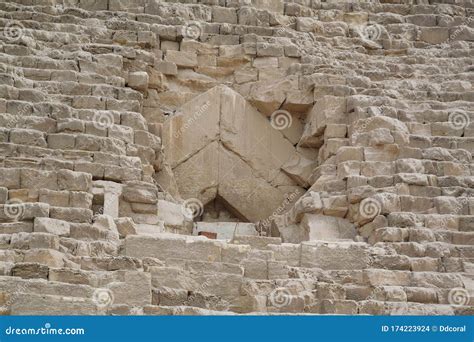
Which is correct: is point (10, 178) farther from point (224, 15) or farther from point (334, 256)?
point (224, 15)

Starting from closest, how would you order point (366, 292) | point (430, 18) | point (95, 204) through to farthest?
1. point (366, 292)
2. point (95, 204)
3. point (430, 18)

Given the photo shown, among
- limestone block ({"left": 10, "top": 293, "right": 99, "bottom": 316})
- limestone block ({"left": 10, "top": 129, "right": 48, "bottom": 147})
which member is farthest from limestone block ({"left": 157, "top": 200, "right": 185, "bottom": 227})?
limestone block ({"left": 10, "top": 293, "right": 99, "bottom": 316})

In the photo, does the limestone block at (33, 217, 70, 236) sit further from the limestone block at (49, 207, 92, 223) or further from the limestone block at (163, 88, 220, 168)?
the limestone block at (163, 88, 220, 168)

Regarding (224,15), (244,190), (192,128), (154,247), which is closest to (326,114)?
(244,190)

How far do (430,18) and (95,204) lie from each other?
25.2 ft

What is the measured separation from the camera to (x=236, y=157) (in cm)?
1753

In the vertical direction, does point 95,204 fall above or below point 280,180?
below

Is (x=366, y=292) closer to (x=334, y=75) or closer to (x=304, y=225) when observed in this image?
(x=304, y=225)

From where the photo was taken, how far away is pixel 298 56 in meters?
18.6

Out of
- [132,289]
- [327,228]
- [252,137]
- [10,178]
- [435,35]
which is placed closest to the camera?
[132,289]

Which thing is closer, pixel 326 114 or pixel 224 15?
pixel 326 114

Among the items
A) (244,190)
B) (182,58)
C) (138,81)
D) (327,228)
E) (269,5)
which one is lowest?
(327,228)

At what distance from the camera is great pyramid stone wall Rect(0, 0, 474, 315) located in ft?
43.3

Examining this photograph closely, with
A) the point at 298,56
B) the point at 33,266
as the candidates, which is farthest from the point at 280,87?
the point at 33,266
